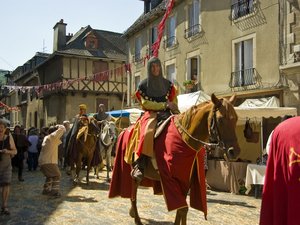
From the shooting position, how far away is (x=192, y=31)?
19.4m

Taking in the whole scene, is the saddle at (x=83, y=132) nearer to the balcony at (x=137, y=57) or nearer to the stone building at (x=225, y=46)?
the stone building at (x=225, y=46)

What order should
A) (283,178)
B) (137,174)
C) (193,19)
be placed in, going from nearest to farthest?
(283,178) < (137,174) < (193,19)

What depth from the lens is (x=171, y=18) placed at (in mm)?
21484

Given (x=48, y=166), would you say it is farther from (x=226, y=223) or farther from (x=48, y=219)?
(x=226, y=223)

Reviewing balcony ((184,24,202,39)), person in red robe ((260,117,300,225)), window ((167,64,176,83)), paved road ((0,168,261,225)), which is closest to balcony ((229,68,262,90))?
balcony ((184,24,202,39))

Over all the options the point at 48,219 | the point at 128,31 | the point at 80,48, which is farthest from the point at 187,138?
the point at 80,48

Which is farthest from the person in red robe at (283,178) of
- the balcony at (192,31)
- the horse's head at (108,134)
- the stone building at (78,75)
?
the stone building at (78,75)

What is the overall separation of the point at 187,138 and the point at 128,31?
21999 millimetres

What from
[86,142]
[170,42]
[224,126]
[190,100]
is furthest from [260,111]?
[170,42]

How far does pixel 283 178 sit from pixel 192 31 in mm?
17532

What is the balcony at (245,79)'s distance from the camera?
590 inches

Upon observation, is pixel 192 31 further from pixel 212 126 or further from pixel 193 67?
pixel 212 126

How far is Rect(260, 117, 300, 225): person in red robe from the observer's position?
93.5 inches

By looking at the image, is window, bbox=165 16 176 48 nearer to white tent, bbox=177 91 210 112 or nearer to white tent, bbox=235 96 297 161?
white tent, bbox=235 96 297 161
